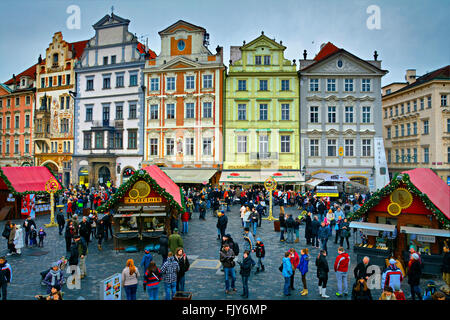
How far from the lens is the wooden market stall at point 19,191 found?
22031 mm

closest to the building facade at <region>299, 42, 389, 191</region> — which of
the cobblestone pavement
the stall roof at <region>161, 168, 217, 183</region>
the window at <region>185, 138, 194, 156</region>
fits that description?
the stall roof at <region>161, 168, 217, 183</region>

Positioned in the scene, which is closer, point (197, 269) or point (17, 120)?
point (197, 269)

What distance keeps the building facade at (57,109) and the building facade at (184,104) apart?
37.3 feet

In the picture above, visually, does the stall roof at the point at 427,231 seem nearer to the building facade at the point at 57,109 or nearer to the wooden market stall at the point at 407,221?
the wooden market stall at the point at 407,221

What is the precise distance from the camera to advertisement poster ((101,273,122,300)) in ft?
23.9

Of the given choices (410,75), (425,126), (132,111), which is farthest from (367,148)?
(132,111)

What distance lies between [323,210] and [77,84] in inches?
1338

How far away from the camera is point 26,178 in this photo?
75.9 ft

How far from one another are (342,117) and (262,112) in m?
8.55

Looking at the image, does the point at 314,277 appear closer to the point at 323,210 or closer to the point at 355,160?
the point at 323,210

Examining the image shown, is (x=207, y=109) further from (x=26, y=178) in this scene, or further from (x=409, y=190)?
(x=409, y=190)

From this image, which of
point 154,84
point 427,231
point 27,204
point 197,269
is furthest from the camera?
point 154,84

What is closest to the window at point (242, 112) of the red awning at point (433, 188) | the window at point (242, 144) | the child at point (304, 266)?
the window at point (242, 144)
